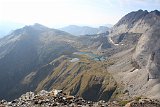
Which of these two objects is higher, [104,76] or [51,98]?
[51,98]

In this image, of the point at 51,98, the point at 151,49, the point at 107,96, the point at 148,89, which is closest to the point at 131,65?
the point at 151,49

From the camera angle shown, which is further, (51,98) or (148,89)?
(148,89)

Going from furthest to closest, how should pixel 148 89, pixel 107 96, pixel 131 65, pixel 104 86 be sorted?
pixel 131 65 < pixel 104 86 < pixel 107 96 < pixel 148 89

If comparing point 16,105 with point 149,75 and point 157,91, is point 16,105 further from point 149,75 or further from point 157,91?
point 149,75

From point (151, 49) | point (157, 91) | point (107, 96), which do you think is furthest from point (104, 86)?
point (157, 91)

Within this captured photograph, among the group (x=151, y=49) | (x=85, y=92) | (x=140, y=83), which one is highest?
(x=151, y=49)

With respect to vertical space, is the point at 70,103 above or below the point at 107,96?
above

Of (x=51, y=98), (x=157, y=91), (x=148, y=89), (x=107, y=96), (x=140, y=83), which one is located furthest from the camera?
(x=107, y=96)

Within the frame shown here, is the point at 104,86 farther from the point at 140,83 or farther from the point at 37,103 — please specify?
the point at 37,103

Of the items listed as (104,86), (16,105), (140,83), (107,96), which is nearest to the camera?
(16,105)
